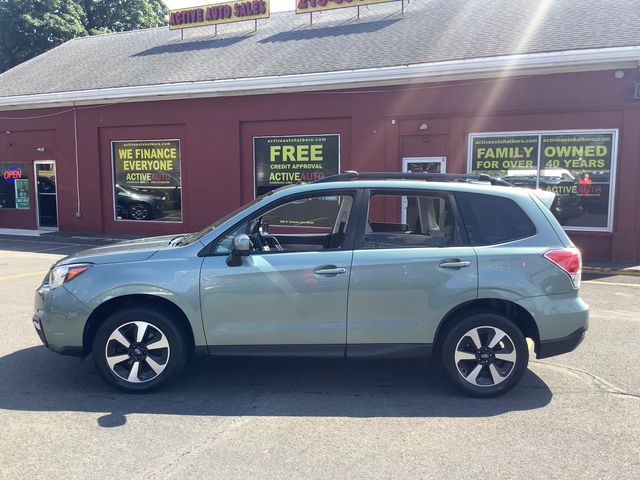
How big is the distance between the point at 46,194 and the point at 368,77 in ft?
35.6

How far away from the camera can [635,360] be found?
5211 millimetres

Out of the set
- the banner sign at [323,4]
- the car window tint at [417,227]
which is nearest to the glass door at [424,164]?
the banner sign at [323,4]

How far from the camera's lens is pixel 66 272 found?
4426 mm

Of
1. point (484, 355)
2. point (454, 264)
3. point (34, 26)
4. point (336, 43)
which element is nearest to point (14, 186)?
point (336, 43)

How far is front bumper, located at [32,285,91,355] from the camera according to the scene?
4316mm

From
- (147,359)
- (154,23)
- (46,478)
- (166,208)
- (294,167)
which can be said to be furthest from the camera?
(154,23)

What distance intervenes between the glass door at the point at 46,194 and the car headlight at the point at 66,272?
45.2 ft

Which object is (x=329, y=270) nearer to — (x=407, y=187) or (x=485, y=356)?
(x=407, y=187)

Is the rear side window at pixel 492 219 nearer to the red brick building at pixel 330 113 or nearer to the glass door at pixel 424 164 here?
the red brick building at pixel 330 113

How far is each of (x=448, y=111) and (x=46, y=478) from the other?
36.3 ft

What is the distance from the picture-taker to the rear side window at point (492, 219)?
4.39m

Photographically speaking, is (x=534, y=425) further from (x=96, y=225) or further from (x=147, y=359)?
(x=96, y=225)

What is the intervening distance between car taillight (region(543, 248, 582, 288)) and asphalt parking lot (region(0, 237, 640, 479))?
0.97 m

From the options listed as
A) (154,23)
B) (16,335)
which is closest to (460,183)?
(16,335)
